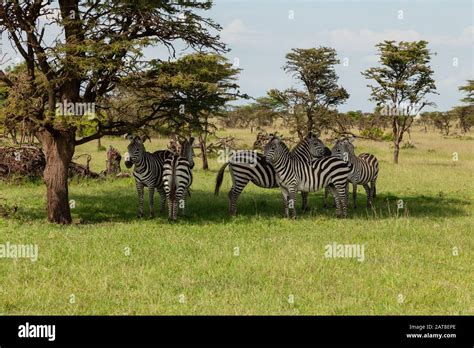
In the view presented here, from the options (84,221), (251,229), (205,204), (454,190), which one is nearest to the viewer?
(251,229)

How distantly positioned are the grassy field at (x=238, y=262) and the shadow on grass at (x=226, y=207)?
0.07 m

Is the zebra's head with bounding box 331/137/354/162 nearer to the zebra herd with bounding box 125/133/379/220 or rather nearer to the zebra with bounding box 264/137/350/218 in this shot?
the zebra herd with bounding box 125/133/379/220

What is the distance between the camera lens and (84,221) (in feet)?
47.1

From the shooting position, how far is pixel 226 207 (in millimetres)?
16625

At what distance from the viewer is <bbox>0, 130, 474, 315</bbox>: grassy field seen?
25.2ft

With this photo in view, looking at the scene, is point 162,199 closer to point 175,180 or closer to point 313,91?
point 175,180


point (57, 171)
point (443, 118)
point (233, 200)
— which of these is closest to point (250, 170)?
point (233, 200)

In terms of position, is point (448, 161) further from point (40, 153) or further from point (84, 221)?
point (84, 221)

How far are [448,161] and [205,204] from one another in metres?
22.5

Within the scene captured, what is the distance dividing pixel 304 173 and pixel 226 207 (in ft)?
9.46

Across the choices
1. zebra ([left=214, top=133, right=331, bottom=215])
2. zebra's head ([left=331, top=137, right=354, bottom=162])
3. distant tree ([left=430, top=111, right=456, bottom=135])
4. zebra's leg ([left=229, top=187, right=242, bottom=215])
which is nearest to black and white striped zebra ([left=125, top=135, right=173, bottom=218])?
zebra ([left=214, top=133, right=331, bottom=215])

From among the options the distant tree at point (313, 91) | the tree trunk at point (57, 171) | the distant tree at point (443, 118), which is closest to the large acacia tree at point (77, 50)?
the tree trunk at point (57, 171)

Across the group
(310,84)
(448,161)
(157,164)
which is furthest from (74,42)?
(310,84)

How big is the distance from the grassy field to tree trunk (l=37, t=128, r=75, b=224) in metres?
0.50
